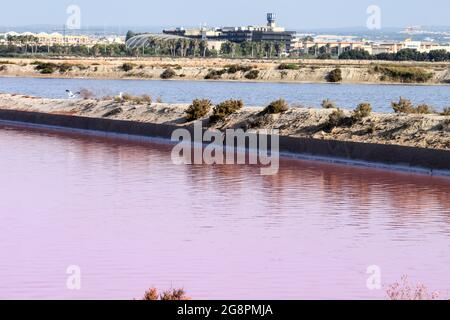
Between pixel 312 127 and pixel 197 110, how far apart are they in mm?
6193

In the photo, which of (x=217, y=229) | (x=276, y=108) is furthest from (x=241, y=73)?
(x=217, y=229)

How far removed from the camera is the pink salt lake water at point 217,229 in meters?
14.5

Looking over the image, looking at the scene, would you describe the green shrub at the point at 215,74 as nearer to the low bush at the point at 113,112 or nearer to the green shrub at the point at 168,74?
the green shrub at the point at 168,74

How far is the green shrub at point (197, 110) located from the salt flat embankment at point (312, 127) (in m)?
0.27

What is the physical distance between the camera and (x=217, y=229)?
18.8 meters

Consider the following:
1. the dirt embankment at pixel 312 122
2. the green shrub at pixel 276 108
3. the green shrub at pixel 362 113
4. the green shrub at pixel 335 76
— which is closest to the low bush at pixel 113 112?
the dirt embankment at pixel 312 122

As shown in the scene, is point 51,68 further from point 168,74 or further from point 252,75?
point 252,75

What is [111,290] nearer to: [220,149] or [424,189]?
[424,189]

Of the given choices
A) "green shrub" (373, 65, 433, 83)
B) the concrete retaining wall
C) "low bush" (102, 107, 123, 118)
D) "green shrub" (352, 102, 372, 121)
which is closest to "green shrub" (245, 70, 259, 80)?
"green shrub" (373, 65, 433, 83)

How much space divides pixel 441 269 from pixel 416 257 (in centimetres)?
88

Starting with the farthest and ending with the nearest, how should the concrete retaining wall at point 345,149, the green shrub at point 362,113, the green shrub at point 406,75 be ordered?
the green shrub at point 406,75, the green shrub at point 362,113, the concrete retaining wall at point 345,149

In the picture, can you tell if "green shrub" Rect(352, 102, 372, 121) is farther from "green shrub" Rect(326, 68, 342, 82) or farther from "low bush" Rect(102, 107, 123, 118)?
"green shrub" Rect(326, 68, 342, 82)

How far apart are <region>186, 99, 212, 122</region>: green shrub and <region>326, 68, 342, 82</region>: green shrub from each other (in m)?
63.5
